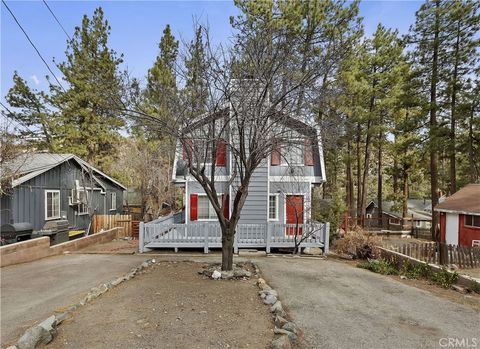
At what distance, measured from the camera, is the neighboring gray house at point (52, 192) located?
13.6 meters

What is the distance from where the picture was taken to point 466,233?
1695 centimetres

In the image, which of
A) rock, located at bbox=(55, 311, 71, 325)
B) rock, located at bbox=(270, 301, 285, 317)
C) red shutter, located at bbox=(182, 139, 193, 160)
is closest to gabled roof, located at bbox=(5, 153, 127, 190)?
red shutter, located at bbox=(182, 139, 193, 160)

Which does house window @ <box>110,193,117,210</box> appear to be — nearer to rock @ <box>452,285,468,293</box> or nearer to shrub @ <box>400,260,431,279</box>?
shrub @ <box>400,260,431,279</box>

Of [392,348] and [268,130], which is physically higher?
[268,130]

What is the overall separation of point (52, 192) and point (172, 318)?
48.4ft

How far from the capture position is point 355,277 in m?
8.43

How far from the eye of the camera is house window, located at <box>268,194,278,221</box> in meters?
14.0

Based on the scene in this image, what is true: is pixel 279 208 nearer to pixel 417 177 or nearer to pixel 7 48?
pixel 7 48

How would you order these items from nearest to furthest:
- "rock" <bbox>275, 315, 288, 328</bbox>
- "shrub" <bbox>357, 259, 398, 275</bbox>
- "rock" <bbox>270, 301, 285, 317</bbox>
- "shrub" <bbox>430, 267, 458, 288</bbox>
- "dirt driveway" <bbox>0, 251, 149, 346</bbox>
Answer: "rock" <bbox>275, 315, 288, 328</bbox>
"rock" <bbox>270, 301, 285, 317</bbox>
"dirt driveway" <bbox>0, 251, 149, 346</bbox>
"shrub" <bbox>430, 267, 458, 288</bbox>
"shrub" <bbox>357, 259, 398, 275</bbox>

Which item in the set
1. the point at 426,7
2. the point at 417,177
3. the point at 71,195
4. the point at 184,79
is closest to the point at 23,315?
the point at 184,79

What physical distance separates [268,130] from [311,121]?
6.44 feet

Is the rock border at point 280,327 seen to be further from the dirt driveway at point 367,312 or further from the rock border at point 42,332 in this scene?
the rock border at point 42,332

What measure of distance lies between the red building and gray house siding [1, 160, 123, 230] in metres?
21.8

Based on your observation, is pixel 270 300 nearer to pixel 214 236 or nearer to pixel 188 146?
pixel 188 146
